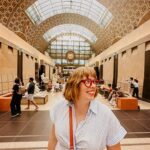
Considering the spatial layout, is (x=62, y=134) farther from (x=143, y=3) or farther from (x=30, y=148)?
(x=143, y=3)

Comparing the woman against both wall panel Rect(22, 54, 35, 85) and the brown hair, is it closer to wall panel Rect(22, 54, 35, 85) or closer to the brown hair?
the brown hair

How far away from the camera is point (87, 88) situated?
1.77m

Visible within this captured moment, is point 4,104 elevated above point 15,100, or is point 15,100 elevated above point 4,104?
point 15,100

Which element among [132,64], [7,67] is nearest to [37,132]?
[7,67]

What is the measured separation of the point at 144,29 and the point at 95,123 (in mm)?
15213

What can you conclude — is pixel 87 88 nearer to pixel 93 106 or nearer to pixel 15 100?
pixel 93 106

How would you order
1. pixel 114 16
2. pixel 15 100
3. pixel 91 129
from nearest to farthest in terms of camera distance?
pixel 91 129 → pixel 15 100 → pixel 114 16

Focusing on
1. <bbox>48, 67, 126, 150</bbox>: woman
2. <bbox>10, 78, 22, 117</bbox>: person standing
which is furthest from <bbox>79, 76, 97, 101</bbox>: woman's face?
<bbox>10, 78, 22, 117</bbox>: person standing

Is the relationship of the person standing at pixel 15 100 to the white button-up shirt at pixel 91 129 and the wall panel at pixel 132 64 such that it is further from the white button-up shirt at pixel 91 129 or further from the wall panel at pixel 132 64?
the wall panel at pixel 132 64

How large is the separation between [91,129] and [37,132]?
17.7 ft

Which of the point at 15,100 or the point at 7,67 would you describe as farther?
the point at 7,67

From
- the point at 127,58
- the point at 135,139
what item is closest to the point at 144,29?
the point at 127,58

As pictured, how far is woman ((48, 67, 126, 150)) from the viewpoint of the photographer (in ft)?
5.52

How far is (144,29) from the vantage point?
15.8m
